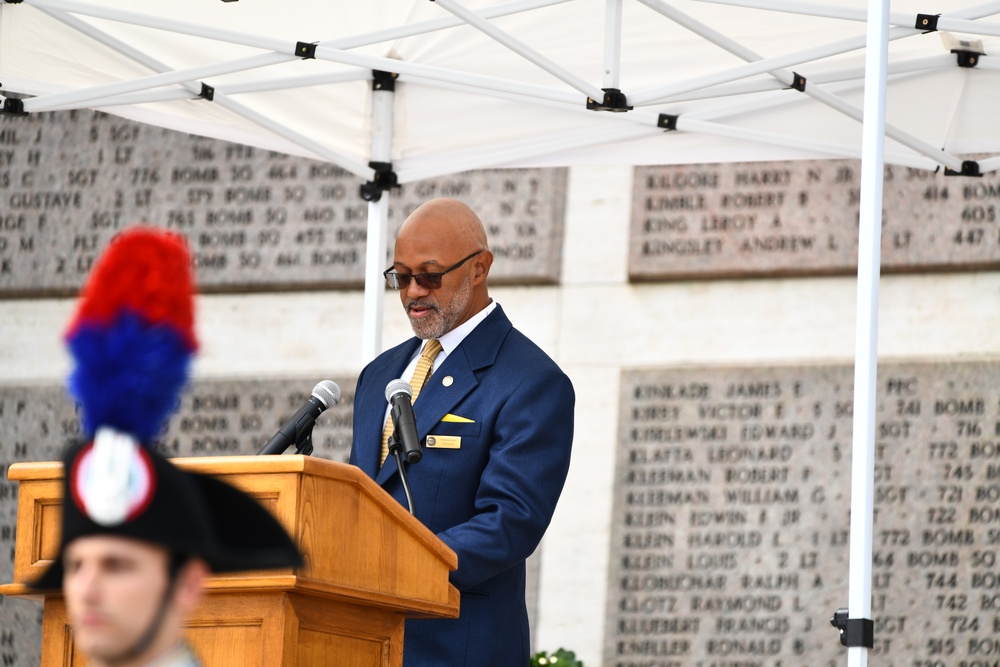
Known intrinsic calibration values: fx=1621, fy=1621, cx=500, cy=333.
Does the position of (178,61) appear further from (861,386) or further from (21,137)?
(21,137)

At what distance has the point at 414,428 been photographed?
329 cm

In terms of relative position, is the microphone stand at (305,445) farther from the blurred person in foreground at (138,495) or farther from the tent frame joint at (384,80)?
the tent frame joint at (384,80)

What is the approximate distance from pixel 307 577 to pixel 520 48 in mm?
2260

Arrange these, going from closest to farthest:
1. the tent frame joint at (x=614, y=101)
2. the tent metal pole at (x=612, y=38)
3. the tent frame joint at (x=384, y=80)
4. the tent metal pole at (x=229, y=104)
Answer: the tent metal pole at (x=612, y=38) < the tent frame joint at (x=614, y=101) < the tent metal pole at (x=229, y=104) < the tent frame joint at (x=384, y=80)

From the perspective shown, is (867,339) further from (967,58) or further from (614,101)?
(967,58)

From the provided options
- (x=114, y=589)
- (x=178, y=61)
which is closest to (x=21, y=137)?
(x=178, y=61)

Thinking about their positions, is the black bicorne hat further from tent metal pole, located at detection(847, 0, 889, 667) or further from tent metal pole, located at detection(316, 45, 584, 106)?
tent metal pole, located at detection(316, 45, 584, 106)

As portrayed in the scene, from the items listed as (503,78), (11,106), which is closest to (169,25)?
(11,106)

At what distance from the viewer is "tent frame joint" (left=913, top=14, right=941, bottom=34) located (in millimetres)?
4117

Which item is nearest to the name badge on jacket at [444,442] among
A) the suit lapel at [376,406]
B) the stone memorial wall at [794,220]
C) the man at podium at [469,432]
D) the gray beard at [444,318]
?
the man at podium at [469,432]

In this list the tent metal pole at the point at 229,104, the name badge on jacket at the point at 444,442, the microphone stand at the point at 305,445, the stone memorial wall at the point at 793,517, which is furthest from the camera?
the stone memorial wall at the point at 793,517

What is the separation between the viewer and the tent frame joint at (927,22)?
4117 mm

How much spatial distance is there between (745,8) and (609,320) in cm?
262

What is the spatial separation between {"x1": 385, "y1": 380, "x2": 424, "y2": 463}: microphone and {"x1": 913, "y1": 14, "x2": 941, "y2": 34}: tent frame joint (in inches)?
67.6
